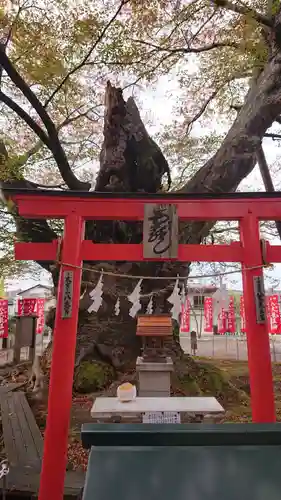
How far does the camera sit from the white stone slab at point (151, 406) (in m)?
4.24

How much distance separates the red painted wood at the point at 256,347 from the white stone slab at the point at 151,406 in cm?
81

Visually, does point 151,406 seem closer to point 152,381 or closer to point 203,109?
point 152,381

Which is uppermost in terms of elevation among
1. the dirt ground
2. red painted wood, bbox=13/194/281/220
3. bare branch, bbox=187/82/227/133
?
bare branch, bbox=187/82/227/133

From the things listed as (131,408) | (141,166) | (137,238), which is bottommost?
(131,408)

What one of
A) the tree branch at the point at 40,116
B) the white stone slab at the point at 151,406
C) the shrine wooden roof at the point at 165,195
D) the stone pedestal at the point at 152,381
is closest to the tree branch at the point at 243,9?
the tree branch at the point at 40,116

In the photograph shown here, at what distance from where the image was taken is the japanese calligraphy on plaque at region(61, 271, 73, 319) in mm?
3910

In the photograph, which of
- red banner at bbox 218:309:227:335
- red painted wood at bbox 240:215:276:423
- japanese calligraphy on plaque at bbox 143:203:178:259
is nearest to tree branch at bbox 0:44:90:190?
japanese calligraphy on plaque at bbox 143:203:178:259

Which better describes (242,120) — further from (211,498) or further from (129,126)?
(211,498)

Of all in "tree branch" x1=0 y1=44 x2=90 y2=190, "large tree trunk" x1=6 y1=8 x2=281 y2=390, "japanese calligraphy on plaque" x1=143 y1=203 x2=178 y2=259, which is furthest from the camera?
"large tree trunk" x1=6 y1=8 x2=281 y2=390

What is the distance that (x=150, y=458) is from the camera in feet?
5.01

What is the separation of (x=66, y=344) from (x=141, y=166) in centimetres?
581

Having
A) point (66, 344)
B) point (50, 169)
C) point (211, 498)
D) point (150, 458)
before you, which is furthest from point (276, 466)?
point (50, 169)

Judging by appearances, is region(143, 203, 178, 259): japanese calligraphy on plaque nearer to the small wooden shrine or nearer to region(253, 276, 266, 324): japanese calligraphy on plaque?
region(253, 276, 266, 324): japanese calligraphy on plaque

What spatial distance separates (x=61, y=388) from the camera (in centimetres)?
369
